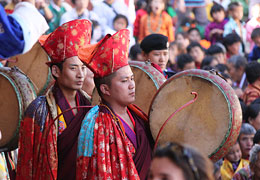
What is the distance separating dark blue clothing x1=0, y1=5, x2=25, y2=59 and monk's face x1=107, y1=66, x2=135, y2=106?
95cm

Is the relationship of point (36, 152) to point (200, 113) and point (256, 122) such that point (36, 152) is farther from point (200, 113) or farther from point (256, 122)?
point (256, 122)

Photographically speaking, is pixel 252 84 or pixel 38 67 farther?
pixel 252 84

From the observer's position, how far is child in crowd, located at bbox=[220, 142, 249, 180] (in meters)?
5.86

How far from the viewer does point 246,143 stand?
6.11 metres

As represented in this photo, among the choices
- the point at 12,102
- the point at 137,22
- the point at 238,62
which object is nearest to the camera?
the point at 12,102

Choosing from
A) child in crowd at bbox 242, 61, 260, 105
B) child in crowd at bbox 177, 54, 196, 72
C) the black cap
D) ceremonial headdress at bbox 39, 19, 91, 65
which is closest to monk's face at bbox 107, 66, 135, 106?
ceremonial headdress at bbox 39, 19, 91, 65

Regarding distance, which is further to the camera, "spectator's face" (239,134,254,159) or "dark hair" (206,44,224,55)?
"dark hair" (206,44,224,55)

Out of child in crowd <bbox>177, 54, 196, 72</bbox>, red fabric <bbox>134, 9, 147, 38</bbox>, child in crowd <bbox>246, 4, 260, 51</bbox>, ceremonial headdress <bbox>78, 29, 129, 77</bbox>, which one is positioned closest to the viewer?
ceremonial headdress <bbox>78, 29, 129, 77</bbox>

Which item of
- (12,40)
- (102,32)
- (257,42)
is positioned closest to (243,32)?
(257,42)

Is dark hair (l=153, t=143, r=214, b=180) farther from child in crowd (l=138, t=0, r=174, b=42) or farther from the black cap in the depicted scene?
child in crowd (l=138, t=0, r=174, b=42)

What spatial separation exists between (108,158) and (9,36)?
3.62 ft

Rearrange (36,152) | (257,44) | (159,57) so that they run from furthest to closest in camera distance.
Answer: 1. (257,44)
2. (159,57)
3. (36,152)

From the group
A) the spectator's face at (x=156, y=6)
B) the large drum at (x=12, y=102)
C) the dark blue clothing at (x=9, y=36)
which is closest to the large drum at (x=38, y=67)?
the large drum at (x=12, y=102)

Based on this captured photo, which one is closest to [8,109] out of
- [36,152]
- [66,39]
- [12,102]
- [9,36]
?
[12,102]
